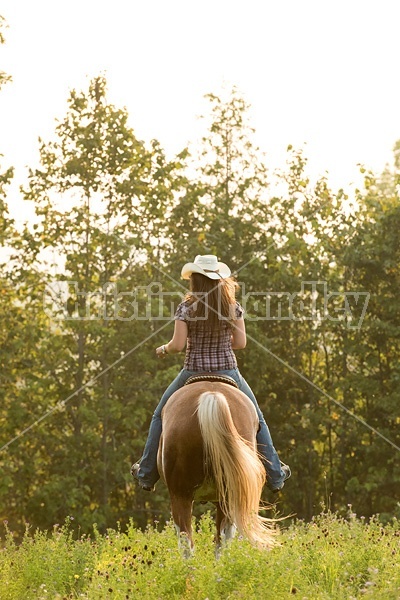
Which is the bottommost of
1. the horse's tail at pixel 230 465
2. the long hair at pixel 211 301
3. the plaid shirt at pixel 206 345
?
the horse's tail at pixel 230 465

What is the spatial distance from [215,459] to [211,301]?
1.32 m

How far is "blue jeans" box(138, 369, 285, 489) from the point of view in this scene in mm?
7383

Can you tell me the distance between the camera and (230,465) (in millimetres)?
6574

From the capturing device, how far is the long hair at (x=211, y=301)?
23.6 feet

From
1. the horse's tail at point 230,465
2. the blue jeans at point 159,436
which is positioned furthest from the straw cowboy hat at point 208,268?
the horse's tail at point 230,465

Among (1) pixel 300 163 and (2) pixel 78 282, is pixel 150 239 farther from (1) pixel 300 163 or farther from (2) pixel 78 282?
(1) pixel 300 163

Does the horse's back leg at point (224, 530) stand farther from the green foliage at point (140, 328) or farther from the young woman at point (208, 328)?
the green foliage at point (140, 328)

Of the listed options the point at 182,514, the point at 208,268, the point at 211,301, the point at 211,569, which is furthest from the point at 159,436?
the point at 211,569

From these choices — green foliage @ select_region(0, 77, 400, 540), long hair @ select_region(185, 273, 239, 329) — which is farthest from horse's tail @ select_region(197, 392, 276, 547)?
green foliage @ select_region(0, 77, 400, 540)

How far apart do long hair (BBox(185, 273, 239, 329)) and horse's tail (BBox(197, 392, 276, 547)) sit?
0.78 meters

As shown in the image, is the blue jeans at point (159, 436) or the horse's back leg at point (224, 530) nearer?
the horse's back leg at point (224, 530)

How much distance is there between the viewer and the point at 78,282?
1762 centimetres

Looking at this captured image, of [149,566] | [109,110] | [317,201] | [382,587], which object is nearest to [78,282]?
[109,110]

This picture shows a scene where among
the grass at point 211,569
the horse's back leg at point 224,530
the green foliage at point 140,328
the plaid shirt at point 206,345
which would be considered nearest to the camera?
the grass at point 211,569
